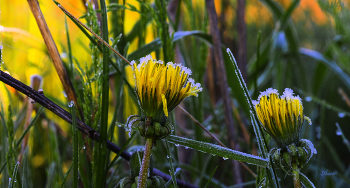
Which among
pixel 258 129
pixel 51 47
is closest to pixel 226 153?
pixel 258 129

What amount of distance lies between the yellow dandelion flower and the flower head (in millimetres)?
90

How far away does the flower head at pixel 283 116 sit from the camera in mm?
256

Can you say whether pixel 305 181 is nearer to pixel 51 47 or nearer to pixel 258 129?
pixel 258 129

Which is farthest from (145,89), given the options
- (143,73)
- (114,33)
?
(114,33)

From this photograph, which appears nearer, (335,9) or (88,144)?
(88,144)

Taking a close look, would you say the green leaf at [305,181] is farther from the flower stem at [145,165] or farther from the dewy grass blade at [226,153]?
the flower stem at [145,165]

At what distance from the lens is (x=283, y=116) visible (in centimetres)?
26

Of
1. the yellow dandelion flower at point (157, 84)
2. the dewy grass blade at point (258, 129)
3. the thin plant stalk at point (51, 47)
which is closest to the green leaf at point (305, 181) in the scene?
the dewy grass blade at point (258, 129)

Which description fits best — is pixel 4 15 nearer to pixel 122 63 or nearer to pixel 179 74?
pixel 122 63

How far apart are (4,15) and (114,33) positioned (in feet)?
3.36

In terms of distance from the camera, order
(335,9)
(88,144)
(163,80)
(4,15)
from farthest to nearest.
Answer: (4,15), (335,9), (88,144), (163,80)

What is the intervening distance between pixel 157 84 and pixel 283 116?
0.13 metres

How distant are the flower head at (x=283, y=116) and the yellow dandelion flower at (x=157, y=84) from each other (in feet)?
0.29

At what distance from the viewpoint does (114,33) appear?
1.84ft
